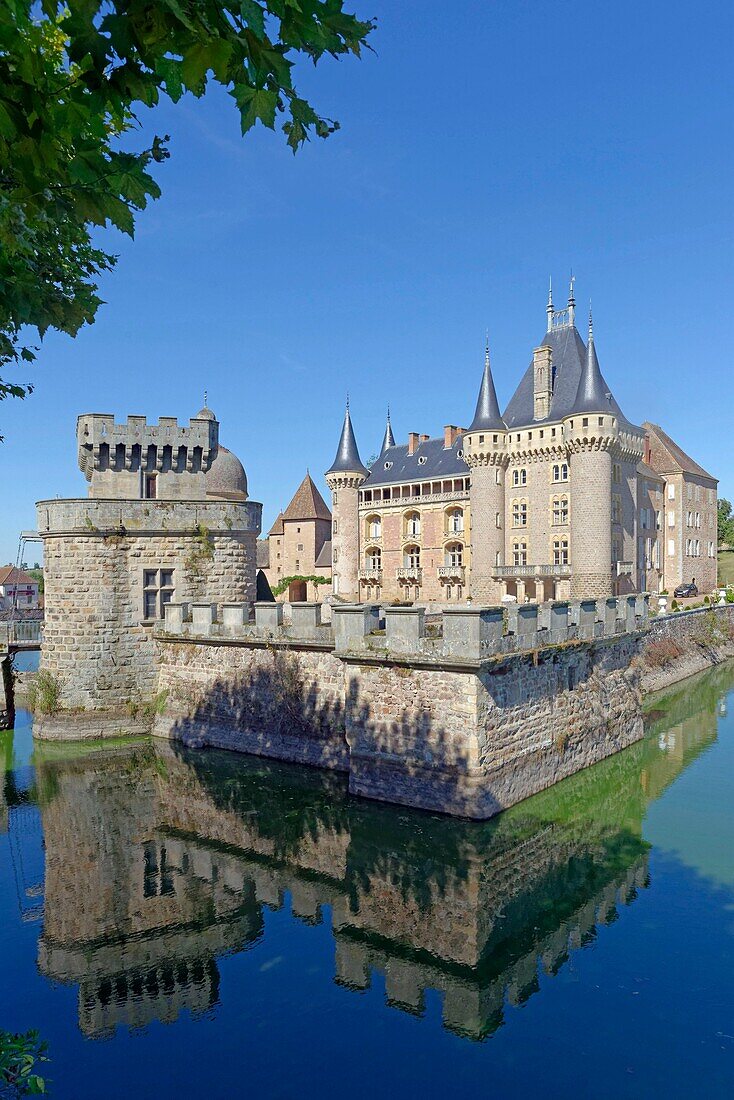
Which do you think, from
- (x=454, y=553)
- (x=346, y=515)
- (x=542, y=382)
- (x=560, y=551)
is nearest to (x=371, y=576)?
(x=346, y=515)

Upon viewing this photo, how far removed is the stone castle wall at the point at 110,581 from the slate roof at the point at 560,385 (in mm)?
27750

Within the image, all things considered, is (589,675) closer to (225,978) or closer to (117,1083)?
(225,978)

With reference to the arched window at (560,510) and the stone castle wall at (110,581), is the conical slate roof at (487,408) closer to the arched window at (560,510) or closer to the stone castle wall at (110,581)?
the arched window at (560,510)

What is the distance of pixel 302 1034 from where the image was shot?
735 cm

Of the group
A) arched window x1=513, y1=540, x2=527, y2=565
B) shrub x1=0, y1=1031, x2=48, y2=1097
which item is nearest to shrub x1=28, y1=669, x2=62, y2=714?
shrub x1=0, y1=1031, x2=48, y2=1097

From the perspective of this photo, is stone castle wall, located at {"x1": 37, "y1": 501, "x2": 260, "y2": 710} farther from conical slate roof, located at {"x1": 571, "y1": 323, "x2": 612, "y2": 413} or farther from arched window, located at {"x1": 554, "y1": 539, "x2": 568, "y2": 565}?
arched window, located at {"x1": 554, "y1": 539, "x2": 568, "y2": 565}

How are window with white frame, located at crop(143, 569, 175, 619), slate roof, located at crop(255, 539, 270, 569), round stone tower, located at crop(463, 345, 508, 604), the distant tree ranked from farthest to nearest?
the distant tree
slate roof, located at crop(255, 539, 270, 569)
round stone tower, located at crop(463, 345, 508, 604)
window with white frame, located at crop(143, 569, 175, 619)

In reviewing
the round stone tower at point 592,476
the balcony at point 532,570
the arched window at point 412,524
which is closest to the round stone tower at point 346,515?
the arched window at point 412,524

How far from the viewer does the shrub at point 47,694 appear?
1861 centimetres

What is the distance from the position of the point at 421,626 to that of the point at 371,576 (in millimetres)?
41236

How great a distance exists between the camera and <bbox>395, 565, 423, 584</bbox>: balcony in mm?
52250

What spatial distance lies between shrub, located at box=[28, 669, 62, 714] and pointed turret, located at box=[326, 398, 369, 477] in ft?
122

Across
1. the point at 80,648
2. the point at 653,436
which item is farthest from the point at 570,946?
the point at 653,436

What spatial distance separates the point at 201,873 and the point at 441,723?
4.52m
